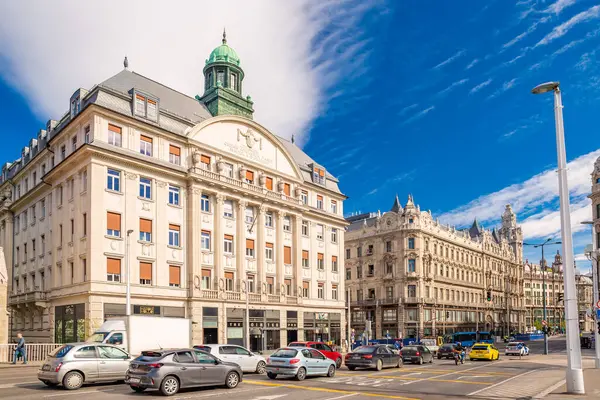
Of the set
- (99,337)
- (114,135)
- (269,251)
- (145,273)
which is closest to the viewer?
(99,337)

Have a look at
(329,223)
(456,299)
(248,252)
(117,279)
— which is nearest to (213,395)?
(117,279)

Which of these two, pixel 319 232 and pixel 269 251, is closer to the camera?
pixel 269 251

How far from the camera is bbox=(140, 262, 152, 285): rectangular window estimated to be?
40.7 meters

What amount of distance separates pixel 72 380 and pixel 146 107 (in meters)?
27.0

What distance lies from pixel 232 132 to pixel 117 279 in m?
16.9

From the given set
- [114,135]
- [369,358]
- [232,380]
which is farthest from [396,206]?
[232,380]

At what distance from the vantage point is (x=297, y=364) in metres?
23.8

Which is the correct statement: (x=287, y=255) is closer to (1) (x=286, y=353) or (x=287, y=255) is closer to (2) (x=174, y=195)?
(2) (x=174, y=195)

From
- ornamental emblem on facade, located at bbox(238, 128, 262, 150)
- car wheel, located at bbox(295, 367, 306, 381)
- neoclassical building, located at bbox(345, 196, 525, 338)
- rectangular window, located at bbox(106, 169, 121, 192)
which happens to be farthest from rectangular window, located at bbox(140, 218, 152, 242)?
neoclassical building, located at bbox(345, 196, 525, 338)

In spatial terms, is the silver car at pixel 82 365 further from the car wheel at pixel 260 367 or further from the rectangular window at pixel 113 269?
the rectangular window at pixel 113 269

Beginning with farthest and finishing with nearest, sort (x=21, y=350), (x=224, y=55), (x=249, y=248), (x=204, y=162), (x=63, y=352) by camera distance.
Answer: (x=224, y=55)
(x=249, y=248)
(x=204, y=162)
(x=21, y=350)
(x=63, y=352)

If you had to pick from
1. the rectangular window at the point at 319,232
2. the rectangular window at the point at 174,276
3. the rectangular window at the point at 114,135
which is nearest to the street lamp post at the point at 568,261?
the rectangular window at the point at 114,135

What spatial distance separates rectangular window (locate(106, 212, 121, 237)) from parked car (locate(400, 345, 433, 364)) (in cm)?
2153

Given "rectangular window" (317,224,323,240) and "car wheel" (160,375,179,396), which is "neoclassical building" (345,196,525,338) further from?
"car wheel" (160,375,179,396)
